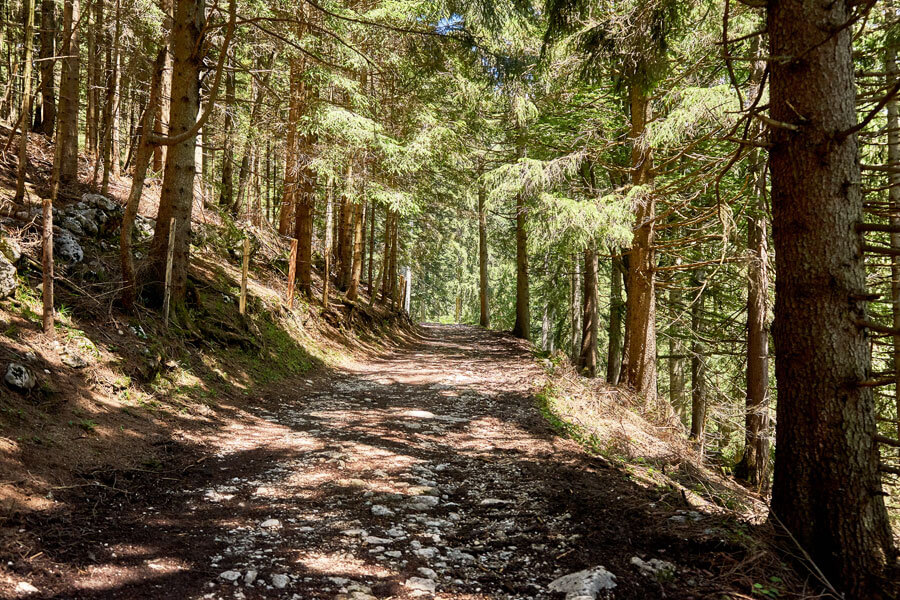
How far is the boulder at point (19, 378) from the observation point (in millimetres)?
4195

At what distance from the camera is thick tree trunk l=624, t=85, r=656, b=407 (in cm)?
946

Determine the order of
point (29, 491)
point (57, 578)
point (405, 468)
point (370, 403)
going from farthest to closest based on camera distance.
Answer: point (370, 403), point (405, 468), point (29, 491), point (57, 578)

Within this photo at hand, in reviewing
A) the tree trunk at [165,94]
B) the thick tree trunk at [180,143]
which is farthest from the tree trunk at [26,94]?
the thick tree trunk at [180,143]

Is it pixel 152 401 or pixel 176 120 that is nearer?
pixel 152 401

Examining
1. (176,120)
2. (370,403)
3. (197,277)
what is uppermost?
(176,120)

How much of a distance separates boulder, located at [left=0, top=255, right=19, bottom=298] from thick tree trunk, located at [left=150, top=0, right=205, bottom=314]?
1891mm

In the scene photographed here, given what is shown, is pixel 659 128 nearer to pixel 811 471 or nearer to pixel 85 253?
pixel 811 471

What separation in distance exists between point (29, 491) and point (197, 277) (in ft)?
22.0

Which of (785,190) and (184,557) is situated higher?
(785,190)

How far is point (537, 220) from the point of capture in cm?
1009

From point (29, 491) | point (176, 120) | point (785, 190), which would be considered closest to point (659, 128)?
point (785, 190)

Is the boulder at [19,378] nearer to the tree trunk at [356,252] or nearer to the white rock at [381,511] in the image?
the white rock at [381,511]

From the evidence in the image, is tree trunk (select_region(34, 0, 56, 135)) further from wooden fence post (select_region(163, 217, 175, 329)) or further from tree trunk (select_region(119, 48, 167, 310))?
wooden fence post (select_region(163, 217, 175, 329))

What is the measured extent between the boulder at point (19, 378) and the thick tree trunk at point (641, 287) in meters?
9.04
